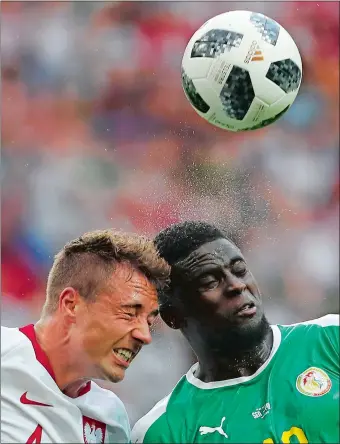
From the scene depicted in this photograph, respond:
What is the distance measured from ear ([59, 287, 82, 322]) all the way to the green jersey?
51cm

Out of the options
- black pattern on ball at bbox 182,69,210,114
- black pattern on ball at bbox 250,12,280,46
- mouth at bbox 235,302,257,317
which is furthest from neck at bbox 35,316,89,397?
black pattern on ball at bbox 250,12,280,46

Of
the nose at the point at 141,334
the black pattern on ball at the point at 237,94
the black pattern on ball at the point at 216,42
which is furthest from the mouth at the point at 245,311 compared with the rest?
the black pattern on ball at the point at 216,42

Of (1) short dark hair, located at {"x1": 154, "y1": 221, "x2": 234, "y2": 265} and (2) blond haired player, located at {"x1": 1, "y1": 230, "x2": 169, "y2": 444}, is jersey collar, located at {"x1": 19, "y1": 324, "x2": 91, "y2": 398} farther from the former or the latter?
(1) short dark hair, located at {"x1": 154, "y1": 221, "x2": 234, "y2": 265}

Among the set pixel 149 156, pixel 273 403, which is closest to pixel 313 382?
pixel 273 403

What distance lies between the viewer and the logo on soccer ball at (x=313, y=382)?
2.65m

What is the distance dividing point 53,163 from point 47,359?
2432mm

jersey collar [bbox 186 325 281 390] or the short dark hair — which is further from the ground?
the short dark hair

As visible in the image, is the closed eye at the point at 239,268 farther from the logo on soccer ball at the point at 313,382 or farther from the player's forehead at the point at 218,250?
the logo on soccer ball at the point at 313,382

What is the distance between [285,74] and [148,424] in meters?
1.45

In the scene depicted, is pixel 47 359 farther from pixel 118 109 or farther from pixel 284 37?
pixel 118 109

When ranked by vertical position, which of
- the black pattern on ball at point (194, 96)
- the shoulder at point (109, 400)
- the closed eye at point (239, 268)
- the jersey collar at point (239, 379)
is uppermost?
the black pattern on ball at point (194, 96)

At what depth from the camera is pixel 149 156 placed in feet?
15.9

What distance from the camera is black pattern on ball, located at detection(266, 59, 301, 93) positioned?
276 cm

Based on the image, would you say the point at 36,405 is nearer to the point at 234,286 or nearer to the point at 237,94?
the point at 234,286
